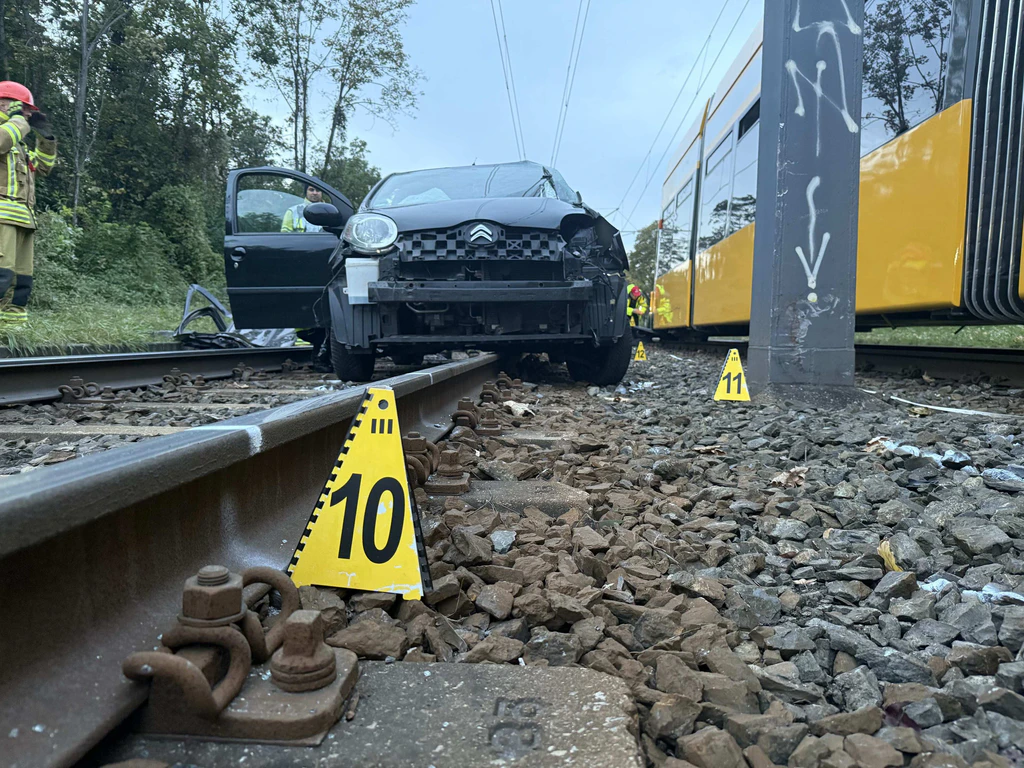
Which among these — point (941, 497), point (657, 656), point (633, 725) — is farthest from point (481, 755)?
point (941, 497)

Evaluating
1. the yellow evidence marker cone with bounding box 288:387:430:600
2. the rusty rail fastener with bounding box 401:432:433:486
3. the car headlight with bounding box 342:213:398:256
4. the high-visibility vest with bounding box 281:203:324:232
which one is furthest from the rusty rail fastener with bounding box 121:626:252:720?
the high-visibility vest with bounding box 281:203:324:232

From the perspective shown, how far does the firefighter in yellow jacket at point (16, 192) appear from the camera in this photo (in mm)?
7398

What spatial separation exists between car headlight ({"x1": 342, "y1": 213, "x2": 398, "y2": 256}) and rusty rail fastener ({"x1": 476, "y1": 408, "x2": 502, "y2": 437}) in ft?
6.17

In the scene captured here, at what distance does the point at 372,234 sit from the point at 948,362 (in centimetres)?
579

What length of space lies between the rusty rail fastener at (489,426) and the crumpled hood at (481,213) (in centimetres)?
191

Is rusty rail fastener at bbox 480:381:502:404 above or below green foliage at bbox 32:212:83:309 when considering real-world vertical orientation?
below

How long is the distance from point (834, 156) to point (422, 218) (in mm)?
3223

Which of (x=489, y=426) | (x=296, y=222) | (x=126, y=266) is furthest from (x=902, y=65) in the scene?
(x=126, y=266)

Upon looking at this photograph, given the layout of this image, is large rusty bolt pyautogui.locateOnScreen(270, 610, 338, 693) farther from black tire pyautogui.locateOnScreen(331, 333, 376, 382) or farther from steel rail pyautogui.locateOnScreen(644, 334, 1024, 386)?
steel rail pyautogui.locateOnScreen(644, 334, 1024, 386)

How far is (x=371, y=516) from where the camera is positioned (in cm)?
161

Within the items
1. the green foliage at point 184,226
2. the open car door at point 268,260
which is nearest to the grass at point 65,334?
A: the open car door at point 268,260

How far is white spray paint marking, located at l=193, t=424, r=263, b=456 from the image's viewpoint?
1.46m

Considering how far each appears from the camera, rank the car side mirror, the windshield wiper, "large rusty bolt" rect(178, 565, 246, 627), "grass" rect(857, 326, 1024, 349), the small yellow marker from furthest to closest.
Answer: "grass" rect(857, 326, 1024, 349) < the windshield wiper < the car side mirror < the small yellow marker < "large rusty bolt" rect(178, 565, 246, 627)

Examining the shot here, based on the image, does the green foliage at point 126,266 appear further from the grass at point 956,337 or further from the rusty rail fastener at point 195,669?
the rusty rail fastener at point 195,669
